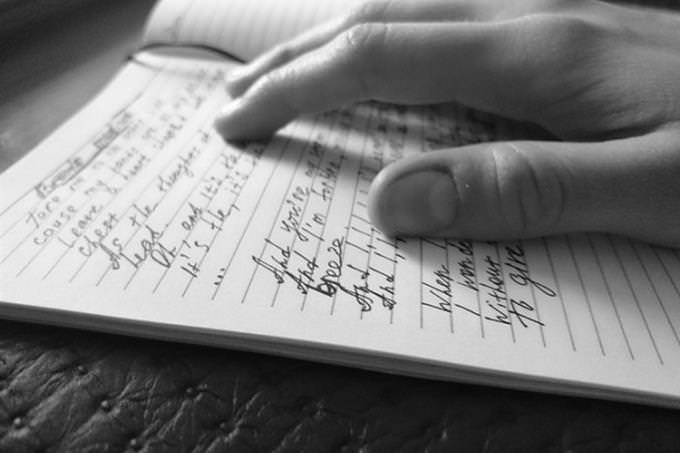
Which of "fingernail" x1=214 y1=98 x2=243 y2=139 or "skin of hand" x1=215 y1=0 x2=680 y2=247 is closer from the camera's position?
"skin of hand" x1=215 y1=0 x2=680 y2=247

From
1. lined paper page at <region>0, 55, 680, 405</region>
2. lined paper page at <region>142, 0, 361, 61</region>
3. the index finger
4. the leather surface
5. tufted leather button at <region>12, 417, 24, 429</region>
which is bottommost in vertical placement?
tufted leather button at <region>12, 417, 24, 429</region>

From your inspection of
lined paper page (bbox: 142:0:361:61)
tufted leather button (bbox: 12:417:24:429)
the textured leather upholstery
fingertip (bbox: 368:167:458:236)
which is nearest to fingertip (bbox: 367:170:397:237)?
fingertip (bbox: 368:167:458:236)

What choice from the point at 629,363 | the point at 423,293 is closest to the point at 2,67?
the point at 423,293

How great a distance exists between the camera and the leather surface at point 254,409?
0.80ft

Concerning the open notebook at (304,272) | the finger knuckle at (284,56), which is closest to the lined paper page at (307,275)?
the open notebook at (304,272)

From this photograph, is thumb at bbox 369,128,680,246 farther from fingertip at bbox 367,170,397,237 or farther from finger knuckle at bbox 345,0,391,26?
finger knuckle at bbox 345,0,391,26

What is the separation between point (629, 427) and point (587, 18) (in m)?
0.33

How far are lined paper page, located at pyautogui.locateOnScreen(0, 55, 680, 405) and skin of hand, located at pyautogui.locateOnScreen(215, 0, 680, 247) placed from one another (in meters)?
0.02

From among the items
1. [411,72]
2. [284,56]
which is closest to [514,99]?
[411,72]

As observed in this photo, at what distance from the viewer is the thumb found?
0.32 m

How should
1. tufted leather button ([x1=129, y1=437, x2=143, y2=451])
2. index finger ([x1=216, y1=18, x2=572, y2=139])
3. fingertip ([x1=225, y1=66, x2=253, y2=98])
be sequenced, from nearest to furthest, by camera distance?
1. tufted leather button ([x1=129, y1=437, x2=143, y2=451])
2. index finger ([x1=216, y1=18, x2=572, y2=139])
3. fingertip ([x1=225, y1=66, x2=253, y2=98])

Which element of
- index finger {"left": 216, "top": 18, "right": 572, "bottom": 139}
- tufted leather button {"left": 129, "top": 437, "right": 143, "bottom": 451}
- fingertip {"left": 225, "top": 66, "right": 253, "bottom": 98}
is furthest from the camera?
fingertip {"left": 225, "top": 66, "right": 253, "bottom": 98}

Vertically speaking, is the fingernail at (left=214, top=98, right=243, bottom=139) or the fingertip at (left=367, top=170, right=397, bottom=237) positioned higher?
the fingernail at (left=214, top=98, right=243, bottom=139)

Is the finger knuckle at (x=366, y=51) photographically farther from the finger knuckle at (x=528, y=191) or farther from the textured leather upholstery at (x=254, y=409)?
the textured leather upholstery at (x=254, y=409)
